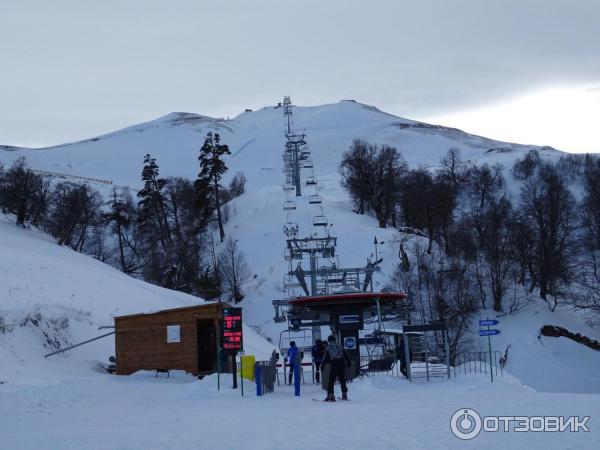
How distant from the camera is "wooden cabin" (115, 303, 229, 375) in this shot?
2642 cm

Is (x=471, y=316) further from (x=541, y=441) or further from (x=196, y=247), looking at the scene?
(x=541, y=441)

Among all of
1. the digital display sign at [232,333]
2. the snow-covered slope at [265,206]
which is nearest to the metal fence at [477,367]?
the digital display sign at [232,333]

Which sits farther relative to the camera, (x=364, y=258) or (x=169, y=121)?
(x=169, y=121)

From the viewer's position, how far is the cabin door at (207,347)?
28.1 meters

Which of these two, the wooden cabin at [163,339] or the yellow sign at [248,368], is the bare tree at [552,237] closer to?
the wooden cabin at [163,339]

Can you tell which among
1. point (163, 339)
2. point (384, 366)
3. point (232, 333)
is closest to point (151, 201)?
point (163, 339)

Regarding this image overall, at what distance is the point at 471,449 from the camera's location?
1005 centimetres

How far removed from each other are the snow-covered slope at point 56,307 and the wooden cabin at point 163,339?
1375mm

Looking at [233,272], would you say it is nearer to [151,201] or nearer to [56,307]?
[151,201]

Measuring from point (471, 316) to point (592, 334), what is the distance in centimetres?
858

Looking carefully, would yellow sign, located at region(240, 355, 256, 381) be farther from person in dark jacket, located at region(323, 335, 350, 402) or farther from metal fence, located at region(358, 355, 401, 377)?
person in dark jacket, located at region(323, 335, 350, 402)

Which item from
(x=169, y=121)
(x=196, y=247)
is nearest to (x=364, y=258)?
(x=196, y=247)

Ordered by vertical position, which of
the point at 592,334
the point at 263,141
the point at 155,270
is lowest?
the point at 592,334

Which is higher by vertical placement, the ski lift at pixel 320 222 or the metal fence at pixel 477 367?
the ski lift at pixel 320 222
